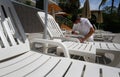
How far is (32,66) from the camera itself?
1386 millimetres

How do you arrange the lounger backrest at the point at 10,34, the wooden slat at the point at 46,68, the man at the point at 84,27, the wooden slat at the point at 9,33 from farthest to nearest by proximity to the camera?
1. the man at the point at 84,27
2. the wooden slat at the point at 9,33
3. the lounger backrest at the point at 10,34
4. the wooden slat at the point at 46,68

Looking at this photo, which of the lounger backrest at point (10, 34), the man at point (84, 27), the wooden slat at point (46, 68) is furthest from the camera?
the man at point (84, 27)

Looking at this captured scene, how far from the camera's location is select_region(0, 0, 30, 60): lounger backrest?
158 centimetres

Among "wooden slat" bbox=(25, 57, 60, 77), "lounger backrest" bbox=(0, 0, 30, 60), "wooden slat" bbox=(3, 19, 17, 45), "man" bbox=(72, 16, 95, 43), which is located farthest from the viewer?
"man" bbox=(72, 16, 95, 43)

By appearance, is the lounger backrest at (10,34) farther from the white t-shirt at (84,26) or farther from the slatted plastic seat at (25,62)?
the white t-shirt at (84,26)

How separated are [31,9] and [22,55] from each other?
19.7 feet

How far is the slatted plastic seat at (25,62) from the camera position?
1.25 m

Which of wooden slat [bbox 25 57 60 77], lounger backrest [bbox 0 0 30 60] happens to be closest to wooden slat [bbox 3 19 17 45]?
lounger backrest [bbox 0 0 30 60]

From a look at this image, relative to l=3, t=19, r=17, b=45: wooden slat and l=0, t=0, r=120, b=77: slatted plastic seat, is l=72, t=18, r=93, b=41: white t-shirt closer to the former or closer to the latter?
l=0, t=0, r=120, b=77: slatted plastic seat

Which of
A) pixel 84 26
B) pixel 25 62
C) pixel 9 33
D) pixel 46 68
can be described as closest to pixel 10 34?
pixel 9 33

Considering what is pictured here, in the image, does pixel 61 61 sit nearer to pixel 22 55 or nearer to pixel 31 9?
pixel 22 55

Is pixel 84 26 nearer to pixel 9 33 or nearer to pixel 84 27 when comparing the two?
pixel 84 27

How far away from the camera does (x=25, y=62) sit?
1479mm

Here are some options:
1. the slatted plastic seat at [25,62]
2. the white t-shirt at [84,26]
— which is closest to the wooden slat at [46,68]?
the slatted plastic seat at [25,62]
